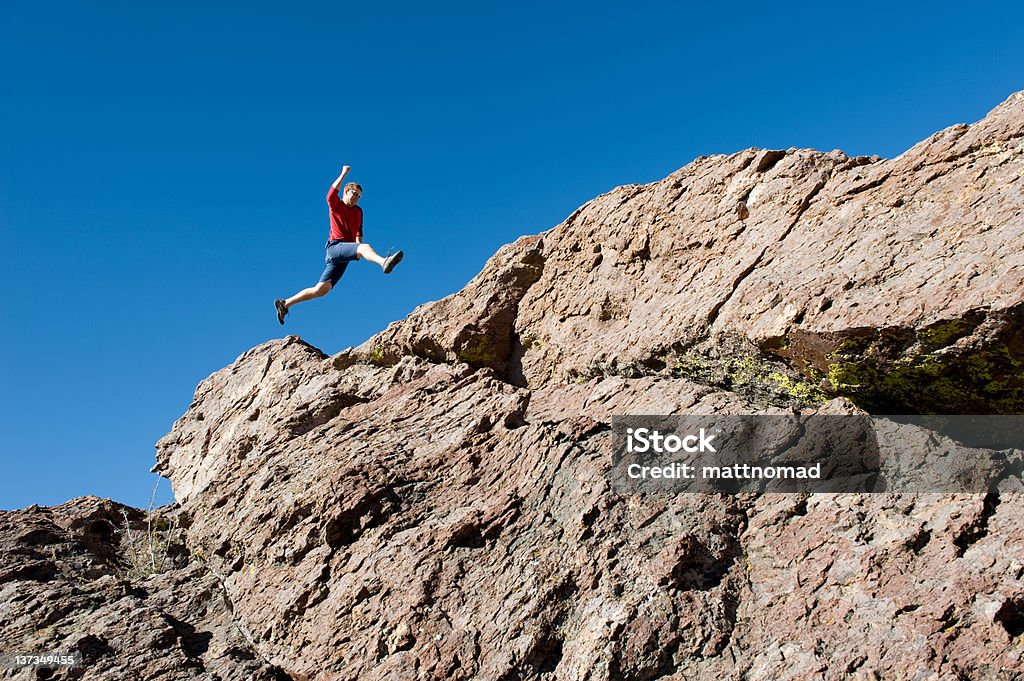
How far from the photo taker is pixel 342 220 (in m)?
13.9

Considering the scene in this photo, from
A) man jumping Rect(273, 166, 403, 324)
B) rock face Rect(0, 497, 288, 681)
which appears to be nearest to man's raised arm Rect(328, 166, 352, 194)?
man jumping Rect(273, 166, 403, 324)

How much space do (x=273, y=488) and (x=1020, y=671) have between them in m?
9.77

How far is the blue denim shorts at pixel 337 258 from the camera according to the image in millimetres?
13664

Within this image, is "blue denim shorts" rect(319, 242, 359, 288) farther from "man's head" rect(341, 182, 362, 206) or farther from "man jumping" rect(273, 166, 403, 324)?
"man's head" rect(341, 182, 362, 206)

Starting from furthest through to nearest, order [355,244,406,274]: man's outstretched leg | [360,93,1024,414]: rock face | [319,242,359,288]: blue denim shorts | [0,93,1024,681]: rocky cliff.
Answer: [319,242,359,288]: blue denim shorts, [355,244,406,274]: man's outstretched leg, [360,93,1024,414]: rock face, [0,93,1024,681]: rocky cliff

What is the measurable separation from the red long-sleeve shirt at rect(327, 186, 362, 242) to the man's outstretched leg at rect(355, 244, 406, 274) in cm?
55

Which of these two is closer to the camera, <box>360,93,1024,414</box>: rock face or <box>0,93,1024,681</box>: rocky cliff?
<box>0,93,1024,681</box>: rocky cliff

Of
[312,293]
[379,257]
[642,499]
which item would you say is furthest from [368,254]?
[642,499]

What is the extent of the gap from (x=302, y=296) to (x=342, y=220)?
1.61 m

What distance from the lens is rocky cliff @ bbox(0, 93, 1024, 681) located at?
321 inches

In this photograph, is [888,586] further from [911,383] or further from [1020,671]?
[911,383]

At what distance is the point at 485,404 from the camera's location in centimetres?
1255

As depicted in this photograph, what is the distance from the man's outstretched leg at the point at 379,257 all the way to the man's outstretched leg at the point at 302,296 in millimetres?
1091

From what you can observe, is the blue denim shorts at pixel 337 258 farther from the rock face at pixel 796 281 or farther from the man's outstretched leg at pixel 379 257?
the rock face at pixel 796 281
